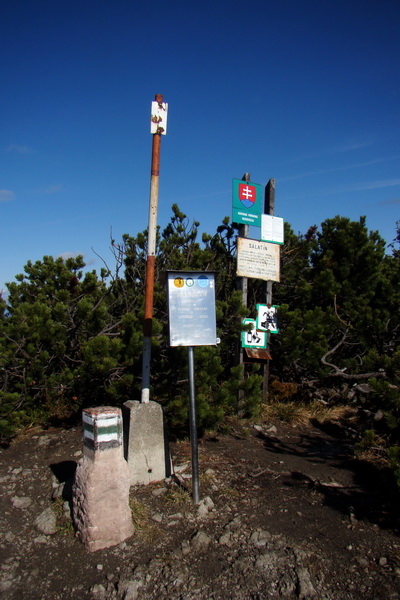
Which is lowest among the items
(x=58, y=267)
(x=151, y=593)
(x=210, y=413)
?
(x=151, y=593)

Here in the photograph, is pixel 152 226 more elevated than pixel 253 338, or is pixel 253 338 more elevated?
pixel 152 226

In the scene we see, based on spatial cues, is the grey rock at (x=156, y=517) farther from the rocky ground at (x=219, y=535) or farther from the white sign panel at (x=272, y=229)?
the white sign panel at (x=272, y=229)

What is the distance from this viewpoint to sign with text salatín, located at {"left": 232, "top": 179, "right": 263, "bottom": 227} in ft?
21.9

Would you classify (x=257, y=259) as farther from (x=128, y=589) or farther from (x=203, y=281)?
(x=128, y=589)

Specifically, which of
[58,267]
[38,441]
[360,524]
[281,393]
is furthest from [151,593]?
[281,393]

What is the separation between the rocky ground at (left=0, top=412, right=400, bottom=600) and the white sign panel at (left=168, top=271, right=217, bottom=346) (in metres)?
1.48

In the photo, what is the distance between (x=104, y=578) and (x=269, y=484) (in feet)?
6.40

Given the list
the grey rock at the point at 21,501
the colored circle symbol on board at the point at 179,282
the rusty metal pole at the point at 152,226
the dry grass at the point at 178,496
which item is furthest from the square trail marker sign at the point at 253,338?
the grey rock at the point at 21,501

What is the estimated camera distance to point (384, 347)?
751 cm

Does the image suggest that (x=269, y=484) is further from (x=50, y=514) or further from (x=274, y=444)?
(x=50, y=514)

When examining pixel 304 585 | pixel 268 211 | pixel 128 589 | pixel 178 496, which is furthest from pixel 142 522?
pixel 268 211

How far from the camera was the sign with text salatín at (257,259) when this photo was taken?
22.3ft

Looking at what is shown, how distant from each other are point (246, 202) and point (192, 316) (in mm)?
3289

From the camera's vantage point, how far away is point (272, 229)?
7102 mm
